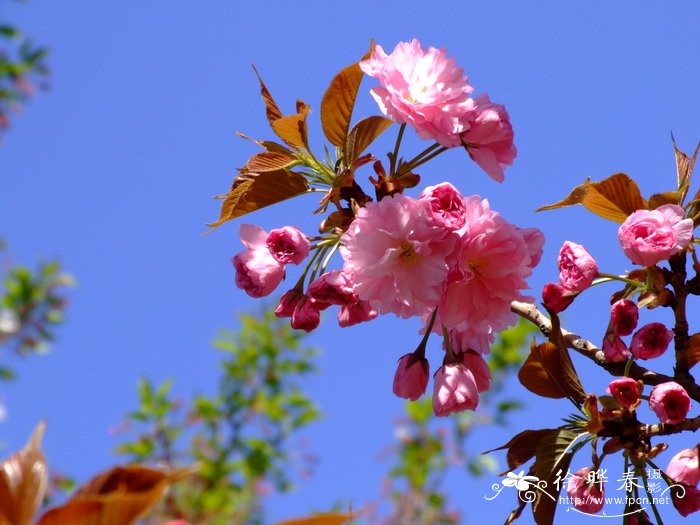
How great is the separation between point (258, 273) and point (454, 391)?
→ 1.22ft

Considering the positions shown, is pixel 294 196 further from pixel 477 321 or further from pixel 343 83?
pixel 477 321

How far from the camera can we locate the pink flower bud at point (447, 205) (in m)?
1.25

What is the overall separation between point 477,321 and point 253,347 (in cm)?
318

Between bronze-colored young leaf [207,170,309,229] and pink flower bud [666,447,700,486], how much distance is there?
718 millimetres

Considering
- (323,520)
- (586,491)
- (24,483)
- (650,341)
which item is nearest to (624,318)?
(650,341)

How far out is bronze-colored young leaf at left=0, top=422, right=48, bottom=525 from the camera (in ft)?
1.71

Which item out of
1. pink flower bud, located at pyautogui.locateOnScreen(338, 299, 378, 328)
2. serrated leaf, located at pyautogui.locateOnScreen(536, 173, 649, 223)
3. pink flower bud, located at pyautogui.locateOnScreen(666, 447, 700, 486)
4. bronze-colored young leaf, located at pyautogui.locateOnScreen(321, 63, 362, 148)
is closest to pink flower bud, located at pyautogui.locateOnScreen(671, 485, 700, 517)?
pink flower bud, located at pyautogui.locateOnScreen(666, 447, 700, 486)

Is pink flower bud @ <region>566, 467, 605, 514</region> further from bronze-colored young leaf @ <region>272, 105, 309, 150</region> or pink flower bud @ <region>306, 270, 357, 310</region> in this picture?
bronze-colored young leaf @ <region>272, 105, 309, 150</region>

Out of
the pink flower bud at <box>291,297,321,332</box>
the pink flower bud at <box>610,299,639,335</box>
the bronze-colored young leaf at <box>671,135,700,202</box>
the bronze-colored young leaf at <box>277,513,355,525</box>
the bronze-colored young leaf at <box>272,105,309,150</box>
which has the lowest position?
the bronze-colored young leaf at <box>277,513,355,525</box>

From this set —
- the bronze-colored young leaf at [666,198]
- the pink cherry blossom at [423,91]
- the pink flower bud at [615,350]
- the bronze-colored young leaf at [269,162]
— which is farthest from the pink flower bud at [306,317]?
the bronze-colored young leaf at [666,198]

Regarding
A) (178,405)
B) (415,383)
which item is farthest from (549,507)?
(178,405)

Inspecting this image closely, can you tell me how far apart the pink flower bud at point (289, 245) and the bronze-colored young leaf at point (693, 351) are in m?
0.61

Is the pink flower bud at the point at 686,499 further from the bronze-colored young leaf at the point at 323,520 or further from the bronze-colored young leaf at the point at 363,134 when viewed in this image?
the bronze-colored young leaf at the point at 323,520

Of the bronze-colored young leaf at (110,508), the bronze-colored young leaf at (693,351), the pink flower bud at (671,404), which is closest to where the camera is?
the bronze-colored young leaf at (110,508)
